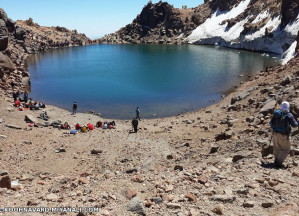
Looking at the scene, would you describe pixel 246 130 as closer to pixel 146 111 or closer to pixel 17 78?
pixel 146 111

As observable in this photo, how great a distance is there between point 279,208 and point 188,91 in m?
43.1

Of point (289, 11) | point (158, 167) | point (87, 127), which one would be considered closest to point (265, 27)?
point (289, 11)

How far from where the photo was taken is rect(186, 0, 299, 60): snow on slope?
290 feet

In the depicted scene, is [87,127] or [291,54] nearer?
[87,127]

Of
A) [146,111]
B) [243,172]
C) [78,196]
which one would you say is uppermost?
[243,172]

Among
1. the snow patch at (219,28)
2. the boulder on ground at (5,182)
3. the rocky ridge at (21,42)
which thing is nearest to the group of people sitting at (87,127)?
the boulder on ground at (5,182)

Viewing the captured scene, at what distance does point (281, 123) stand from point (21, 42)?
411 feet

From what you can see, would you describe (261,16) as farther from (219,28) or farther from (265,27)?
(219,28)

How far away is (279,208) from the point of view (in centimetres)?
895

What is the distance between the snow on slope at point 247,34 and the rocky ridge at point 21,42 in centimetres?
5580

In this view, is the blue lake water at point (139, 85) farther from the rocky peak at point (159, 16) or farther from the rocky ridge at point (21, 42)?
the rocky peak at point (159, 16)

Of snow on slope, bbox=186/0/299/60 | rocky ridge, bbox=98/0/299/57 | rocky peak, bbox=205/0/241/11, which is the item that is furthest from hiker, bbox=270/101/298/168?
rocky peak, bbox=205/0/241/11

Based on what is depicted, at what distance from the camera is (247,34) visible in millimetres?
112938

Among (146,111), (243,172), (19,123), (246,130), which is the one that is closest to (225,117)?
(246,130)
